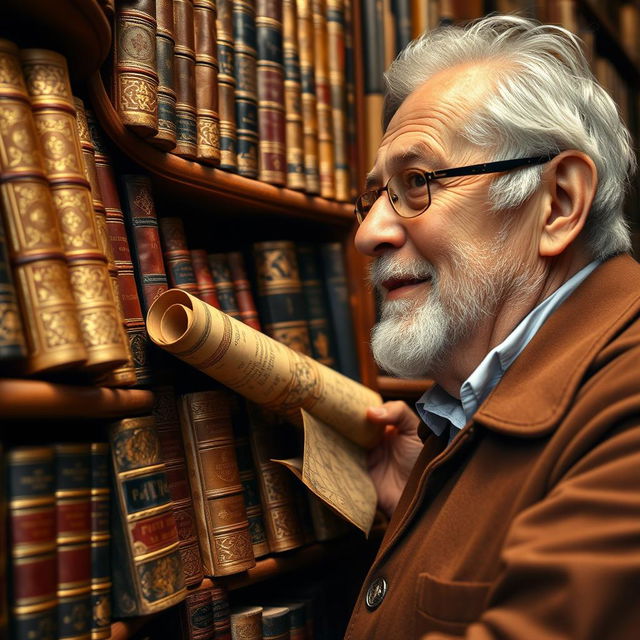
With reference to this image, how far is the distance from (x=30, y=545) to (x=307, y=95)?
1.01 m

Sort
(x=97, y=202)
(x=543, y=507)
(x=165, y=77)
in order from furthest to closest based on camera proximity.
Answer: (x=165, y=77), (x=97, y=202), (x=543, y=507)

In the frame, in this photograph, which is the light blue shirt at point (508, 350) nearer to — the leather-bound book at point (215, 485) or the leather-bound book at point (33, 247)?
the leather-bound book at point (215, 485)

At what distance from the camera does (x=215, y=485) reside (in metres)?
1.22

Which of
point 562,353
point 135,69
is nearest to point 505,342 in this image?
point 562,353

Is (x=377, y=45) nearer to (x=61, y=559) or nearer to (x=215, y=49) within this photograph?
(x=215, y=49)

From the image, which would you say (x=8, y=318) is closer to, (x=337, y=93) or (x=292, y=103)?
(x=292, y=103)

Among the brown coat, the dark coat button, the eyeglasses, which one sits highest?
the eyeglasses

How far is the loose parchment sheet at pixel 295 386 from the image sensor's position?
1.12m

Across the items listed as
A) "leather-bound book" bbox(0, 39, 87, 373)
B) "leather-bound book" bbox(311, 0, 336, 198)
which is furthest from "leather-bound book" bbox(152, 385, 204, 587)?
"leather-bound book" bbox(311, 0, 336, 198)

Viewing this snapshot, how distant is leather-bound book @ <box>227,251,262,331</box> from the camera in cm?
138

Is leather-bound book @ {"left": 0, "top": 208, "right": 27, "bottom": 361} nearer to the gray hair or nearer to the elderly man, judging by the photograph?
the elderly man

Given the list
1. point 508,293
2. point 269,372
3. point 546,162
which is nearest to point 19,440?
point 269,372

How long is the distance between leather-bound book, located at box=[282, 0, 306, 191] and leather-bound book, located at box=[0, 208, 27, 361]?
2.33 feet

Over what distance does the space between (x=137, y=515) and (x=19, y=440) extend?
194mm
